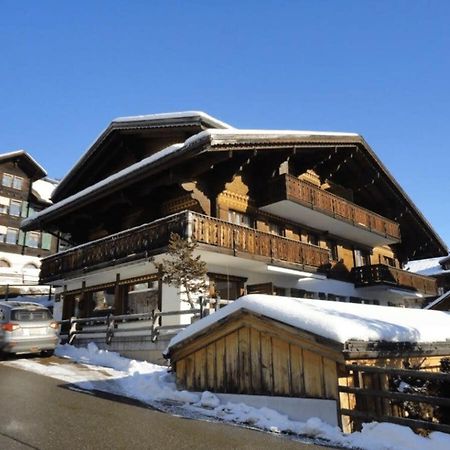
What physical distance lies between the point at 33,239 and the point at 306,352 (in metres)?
39.4

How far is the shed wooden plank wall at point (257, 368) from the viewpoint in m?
7.31

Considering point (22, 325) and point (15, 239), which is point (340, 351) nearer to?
point (22, 325)

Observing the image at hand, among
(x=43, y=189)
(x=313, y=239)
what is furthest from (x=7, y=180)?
(x=313, y=239)

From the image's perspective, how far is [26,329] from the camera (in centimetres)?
1339

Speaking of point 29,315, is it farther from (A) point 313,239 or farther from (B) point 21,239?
(B) point 21,239

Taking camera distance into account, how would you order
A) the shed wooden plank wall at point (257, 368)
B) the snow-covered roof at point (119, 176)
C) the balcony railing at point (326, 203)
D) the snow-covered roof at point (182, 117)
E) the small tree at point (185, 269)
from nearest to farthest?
the shed wooden plank wall at point (257, 368)
the small tree at point (185, 269)
the snow-covered roof at point (119, 176)
the snow-covered roof at point (182, 117)
the balcony railing at point (326, 203)

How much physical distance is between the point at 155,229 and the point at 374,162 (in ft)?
48.4

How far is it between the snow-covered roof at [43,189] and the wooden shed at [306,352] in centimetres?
3707

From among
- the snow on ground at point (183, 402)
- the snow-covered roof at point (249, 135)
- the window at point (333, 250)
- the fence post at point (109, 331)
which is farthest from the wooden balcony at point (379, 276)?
the snow on ground at point (183, 402)

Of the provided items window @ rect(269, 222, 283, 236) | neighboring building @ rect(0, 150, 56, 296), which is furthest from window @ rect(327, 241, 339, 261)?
neighboring building @ rect(0, 150, 56, 296)

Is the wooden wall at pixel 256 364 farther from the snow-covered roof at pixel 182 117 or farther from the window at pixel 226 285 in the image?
the snow-covered roof at pixel 182 117

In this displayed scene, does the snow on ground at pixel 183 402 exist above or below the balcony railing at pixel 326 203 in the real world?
below

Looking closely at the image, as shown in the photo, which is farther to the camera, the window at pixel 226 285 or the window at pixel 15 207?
the window at pixel 15 207

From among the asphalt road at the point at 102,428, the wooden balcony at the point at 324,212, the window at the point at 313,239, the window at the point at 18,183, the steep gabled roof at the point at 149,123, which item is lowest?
the asphalt road at the point at 102,428
